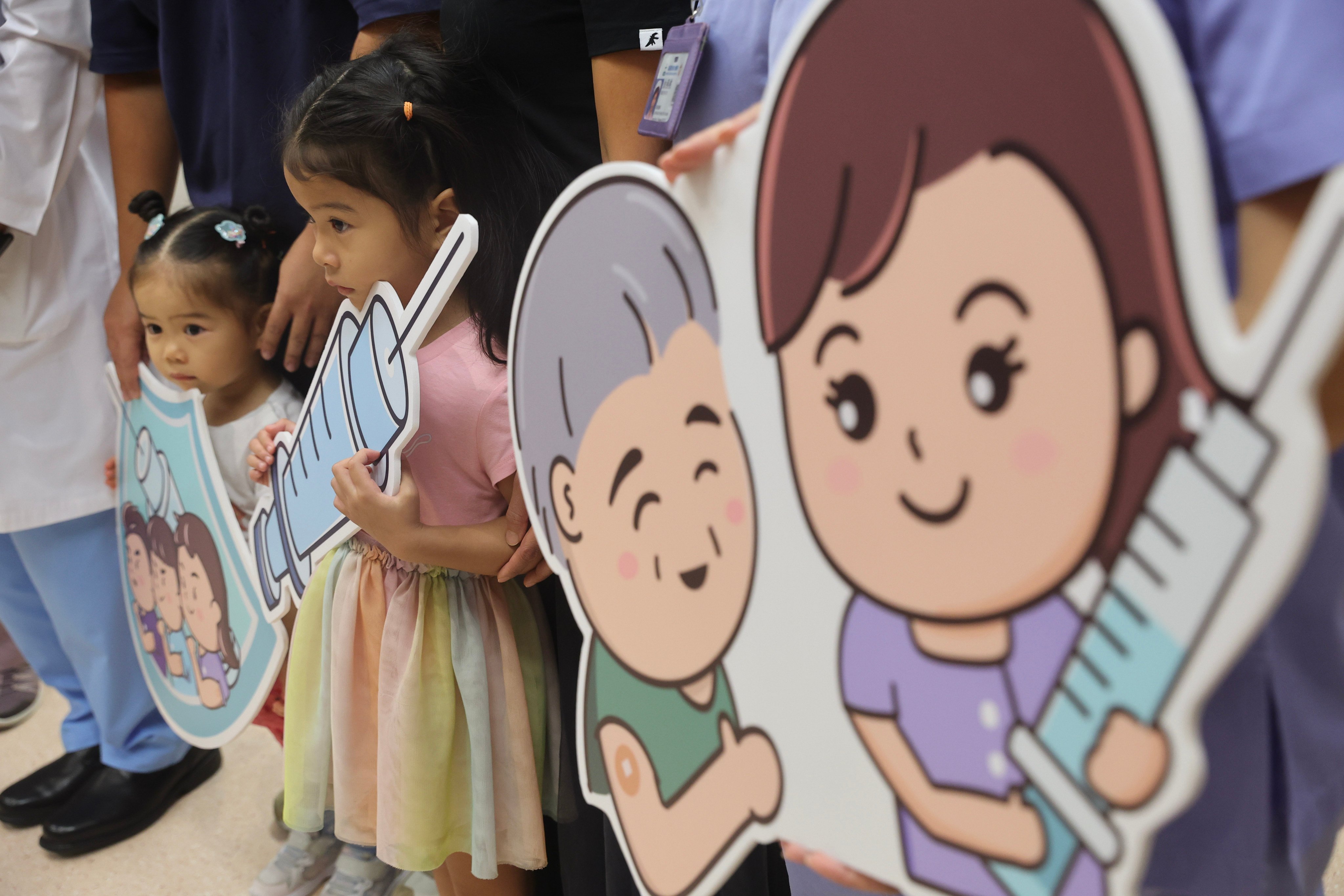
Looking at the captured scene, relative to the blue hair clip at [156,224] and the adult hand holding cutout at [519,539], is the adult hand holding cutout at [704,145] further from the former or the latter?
the blue hair clip at [156,224]

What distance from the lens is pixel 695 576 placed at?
66 cm

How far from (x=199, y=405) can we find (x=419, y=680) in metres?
0.50

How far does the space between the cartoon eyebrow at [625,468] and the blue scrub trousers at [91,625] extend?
1.15 meters

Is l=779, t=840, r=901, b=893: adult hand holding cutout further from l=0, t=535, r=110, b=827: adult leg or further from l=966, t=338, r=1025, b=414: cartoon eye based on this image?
l=0, t=535, r=110, b=827: adult leg

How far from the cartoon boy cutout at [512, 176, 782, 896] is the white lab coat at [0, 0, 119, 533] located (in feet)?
3.54

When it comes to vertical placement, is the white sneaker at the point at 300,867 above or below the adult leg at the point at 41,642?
below

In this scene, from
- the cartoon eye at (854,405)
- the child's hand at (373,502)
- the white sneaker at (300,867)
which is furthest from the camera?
the white sneaker at (300,867)

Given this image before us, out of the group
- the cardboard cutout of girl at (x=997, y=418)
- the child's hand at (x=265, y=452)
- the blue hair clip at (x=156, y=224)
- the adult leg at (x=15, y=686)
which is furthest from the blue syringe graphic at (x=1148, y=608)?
the adult leg at (x=15, y=686)

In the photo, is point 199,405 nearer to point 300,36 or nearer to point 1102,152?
point 300,36

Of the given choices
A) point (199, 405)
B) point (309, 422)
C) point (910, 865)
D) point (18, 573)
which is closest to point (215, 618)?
point (199, 405)

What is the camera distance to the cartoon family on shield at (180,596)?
127 centimetres

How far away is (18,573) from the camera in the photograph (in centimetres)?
174

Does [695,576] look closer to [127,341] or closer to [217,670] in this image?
[217,670]

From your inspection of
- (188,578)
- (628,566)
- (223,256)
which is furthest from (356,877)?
(628,566)
